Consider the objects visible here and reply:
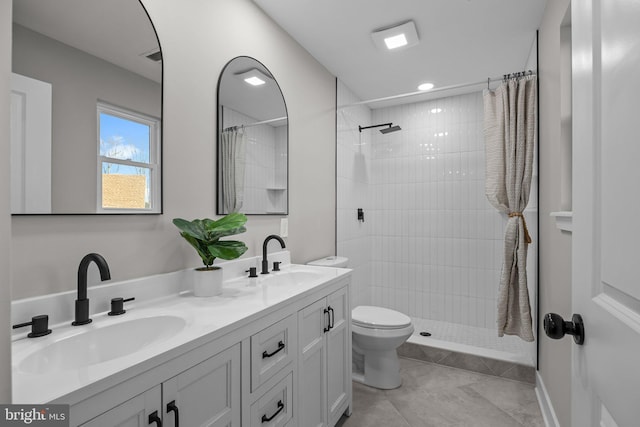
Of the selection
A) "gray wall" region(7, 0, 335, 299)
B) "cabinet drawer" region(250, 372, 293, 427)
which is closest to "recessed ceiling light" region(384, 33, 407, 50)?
"gray wall" region(7, 0, 335, 299)

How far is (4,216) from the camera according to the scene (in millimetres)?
448

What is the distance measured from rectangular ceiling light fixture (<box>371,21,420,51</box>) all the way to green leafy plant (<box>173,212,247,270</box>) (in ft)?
5.41

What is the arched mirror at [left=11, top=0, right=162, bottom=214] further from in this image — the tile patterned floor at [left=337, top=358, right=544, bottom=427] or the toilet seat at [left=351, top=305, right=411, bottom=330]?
the tile patterned floor at [left=337, top=358, right=544, bottom=427]

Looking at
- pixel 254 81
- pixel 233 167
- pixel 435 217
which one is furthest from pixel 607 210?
pixel 435 217

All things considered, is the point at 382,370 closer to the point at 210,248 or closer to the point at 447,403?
the point at 447,403

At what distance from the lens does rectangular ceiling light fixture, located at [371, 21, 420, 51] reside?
2100 mm

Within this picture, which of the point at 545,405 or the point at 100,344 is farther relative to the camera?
the point at 545,405

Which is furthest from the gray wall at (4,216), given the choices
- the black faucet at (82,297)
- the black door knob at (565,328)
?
the black door knob at (565,328)

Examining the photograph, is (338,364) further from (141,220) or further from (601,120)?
(601,120)

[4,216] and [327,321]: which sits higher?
[4,216]

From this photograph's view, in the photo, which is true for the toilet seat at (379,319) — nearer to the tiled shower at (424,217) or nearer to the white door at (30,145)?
the tiled shower at (424,217)

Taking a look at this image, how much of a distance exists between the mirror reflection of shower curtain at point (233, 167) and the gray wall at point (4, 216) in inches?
47.5

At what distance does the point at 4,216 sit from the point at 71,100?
0.83 meters

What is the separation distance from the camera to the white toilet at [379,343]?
7.20 ft
